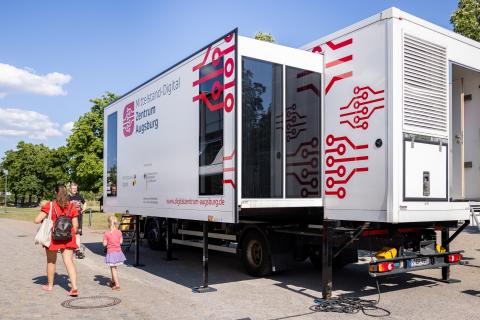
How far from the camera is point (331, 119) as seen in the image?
732 cm

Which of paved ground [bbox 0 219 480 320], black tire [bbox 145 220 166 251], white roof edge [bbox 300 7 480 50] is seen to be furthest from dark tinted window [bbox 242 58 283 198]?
black tire [bbox 145 220 166 251]

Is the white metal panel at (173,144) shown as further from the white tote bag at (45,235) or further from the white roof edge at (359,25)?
the white tote bag at (45,235)

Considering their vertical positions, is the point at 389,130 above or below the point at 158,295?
above

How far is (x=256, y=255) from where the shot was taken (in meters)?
8.84

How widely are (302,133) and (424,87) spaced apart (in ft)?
6.49

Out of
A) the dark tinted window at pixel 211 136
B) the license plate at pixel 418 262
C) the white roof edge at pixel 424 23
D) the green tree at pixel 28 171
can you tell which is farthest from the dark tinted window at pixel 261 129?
the green tree at pixel 28 171

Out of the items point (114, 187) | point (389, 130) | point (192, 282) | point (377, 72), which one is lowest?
point (192, 282)

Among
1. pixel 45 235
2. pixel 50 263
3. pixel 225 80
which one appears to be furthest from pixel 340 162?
pixel 50 263

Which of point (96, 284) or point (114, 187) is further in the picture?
point (114, 187)

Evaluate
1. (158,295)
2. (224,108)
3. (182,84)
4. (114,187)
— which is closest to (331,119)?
(224,108)

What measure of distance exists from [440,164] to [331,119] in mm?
1698

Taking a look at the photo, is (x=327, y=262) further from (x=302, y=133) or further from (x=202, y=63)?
(x=202, y=63)

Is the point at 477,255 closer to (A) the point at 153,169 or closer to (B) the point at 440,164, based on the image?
(B) the point at 440,164

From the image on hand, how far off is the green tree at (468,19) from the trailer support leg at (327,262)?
11842 mm
